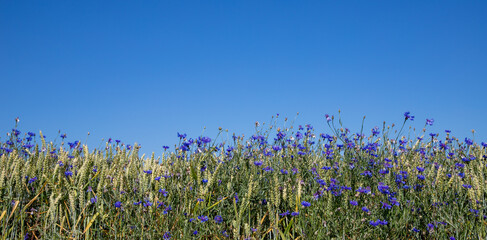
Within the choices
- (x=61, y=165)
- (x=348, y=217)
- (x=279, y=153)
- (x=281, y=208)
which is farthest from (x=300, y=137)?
(x=61, y=165)

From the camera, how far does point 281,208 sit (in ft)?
11.3

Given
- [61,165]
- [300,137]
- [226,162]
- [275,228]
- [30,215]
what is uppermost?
[300,137]

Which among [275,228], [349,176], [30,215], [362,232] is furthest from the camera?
[349,176]

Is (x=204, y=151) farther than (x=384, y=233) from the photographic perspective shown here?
Yes

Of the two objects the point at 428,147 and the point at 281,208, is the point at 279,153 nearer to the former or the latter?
the point at 281,208

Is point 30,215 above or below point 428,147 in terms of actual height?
below

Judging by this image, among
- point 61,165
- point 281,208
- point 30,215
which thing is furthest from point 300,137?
point 30,215

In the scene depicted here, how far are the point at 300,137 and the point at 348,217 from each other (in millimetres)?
2392

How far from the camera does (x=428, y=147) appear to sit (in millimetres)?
5832

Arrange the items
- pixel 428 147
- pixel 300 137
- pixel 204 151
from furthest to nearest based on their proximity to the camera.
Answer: pixel 428 147
pixel 300 137
pixel 204 151

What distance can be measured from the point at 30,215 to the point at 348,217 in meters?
2.51

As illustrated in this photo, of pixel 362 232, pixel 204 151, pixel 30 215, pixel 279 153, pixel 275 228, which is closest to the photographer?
pixel 275 228

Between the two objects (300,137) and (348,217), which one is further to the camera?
(300,137)

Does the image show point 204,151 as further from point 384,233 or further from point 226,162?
point 384,233
